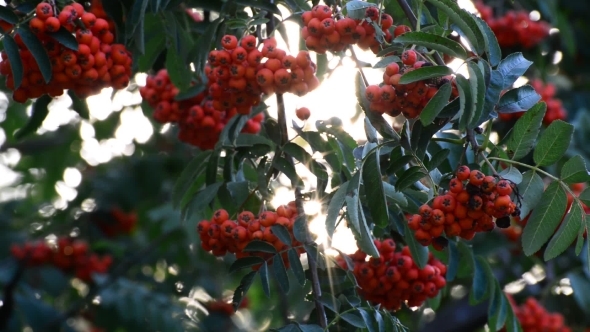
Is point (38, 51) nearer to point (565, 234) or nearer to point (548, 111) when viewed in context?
point (565, 234)

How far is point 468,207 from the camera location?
2191 mm

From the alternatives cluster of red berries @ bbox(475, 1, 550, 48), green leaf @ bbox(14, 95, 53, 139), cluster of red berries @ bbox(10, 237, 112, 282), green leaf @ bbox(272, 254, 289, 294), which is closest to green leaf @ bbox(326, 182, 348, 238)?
green leaf @ bbox(272, 254, 289, 294)

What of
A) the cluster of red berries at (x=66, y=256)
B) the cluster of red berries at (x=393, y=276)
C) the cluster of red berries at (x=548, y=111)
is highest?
the cluster of red berries at (x=393, y=276)

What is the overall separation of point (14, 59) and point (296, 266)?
3.79 ft

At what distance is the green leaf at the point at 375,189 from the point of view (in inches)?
91.9

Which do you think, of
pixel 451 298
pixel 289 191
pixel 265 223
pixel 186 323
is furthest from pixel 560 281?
pixel 265 223

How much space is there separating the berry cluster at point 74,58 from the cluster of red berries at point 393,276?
1.09 meters

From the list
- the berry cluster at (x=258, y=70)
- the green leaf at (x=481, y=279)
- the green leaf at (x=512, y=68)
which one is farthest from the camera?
the green leaf at (x=481, y=279)

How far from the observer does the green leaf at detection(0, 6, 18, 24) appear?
2.65m

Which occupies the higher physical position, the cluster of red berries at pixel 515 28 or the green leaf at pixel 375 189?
the green leaf at pixel 375 189

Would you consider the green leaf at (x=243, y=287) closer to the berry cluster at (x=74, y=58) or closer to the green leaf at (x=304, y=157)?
the green leaf at (x=304, y=157)

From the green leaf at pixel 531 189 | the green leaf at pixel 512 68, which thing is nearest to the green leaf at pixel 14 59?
the green leaf at pixel 512 68

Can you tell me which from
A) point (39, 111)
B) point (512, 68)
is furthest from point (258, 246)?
point (39, 111)

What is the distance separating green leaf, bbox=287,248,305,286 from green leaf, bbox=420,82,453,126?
27.0 inches
